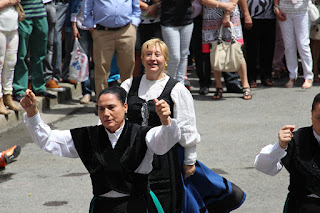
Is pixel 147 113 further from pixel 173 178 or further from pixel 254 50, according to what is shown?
pixel 254 50

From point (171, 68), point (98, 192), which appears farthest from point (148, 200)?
point (171, 68)

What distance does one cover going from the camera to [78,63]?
935cm

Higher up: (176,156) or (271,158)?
(271,158)

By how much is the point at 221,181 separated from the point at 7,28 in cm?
390

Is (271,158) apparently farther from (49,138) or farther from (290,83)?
(290,83)

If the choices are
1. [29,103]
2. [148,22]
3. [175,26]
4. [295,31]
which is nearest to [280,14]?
[295,31]

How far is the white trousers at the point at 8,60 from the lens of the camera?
26.3 ft

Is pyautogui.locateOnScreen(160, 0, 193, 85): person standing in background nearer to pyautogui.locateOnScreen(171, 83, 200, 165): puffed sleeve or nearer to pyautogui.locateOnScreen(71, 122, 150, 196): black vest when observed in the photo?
pyautogui.locateOnScreen(171, 83, 200, 165): puffed sleeve

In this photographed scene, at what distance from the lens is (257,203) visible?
5.63 m

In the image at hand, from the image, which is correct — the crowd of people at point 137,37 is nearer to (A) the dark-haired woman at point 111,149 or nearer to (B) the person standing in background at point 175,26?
(B) the person standing in background at point 175,26

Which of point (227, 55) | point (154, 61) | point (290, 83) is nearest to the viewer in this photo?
point (154, 61)

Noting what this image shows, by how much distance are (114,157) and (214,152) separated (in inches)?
129

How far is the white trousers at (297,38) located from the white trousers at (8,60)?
4.13 meters

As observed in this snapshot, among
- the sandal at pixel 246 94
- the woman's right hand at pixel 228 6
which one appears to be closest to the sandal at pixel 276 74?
the sandal at pixel 246 94
